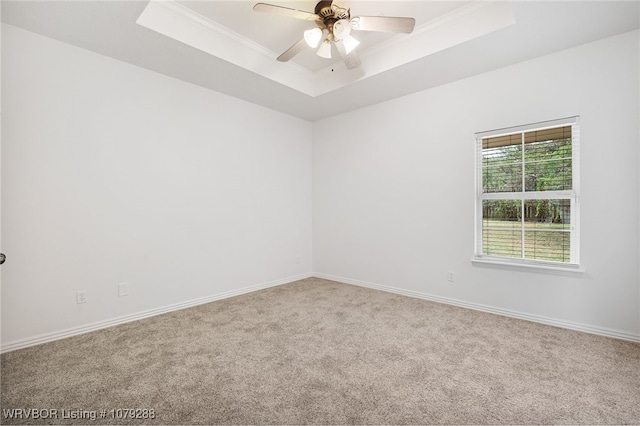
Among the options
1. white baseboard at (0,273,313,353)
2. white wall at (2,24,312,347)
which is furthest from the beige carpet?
white wall at (2,24,312,347)

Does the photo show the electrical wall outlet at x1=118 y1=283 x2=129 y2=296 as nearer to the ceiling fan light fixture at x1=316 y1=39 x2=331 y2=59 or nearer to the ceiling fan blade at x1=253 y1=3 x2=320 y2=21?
the ceiling fan blade at x1=253 y1=3 x2=320 y2=21

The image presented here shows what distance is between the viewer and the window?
9.29 feet

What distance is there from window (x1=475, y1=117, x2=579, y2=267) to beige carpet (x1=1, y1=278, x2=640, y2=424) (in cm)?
74

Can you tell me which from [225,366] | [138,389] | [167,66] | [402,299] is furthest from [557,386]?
[167,66]

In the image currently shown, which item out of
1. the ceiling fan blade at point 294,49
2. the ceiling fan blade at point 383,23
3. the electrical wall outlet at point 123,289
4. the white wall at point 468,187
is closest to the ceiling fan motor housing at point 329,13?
the ceiling fan blade at point 383,23

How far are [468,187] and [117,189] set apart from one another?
374cm

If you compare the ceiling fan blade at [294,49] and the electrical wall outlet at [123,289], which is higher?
the ceiling fan blade at [294,49]

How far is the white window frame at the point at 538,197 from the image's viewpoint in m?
2.76

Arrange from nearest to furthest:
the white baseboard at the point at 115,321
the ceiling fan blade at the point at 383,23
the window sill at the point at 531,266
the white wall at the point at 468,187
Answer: the ceiling fan blade at the point at 383,23
the white baseboard at the point at 115,321
the white wall at the point at 468,187
the window sill at the point at 531,266

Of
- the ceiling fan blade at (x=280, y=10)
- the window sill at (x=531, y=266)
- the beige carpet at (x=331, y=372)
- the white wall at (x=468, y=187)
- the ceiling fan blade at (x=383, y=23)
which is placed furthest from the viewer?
the window sill at (x=531, y=266)

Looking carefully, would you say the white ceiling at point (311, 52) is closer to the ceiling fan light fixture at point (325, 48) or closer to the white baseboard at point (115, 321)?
the ceiling fan light fixture at point (325, 48)

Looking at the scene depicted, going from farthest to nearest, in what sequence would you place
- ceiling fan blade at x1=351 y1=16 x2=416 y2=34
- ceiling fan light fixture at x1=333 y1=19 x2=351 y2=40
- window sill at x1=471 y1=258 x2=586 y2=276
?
1. window sill at x1=471 y1=258 x2=586 y2=276
2. ceiling fan light fixture at x1=333 y1=19 x2=351 y2=40
3. ceiling fan blade at x1=351 y1=16 x2=416 y2=34

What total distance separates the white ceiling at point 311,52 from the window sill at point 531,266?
205cm

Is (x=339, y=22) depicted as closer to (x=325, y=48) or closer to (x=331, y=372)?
(x=325, y=48)
